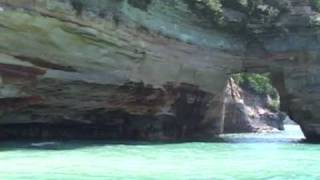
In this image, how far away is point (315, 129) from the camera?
2823 cm

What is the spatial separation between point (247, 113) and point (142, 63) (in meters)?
21.9

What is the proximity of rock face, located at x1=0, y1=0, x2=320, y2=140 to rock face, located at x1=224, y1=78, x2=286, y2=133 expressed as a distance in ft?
33.4

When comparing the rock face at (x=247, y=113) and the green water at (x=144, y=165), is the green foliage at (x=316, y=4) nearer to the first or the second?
the rock face at (x=247, y=113)

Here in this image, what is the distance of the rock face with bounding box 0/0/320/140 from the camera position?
21.5 meters

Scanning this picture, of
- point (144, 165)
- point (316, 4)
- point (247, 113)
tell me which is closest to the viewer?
point (144, 165)

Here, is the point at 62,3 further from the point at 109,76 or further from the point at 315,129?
the point at 315,129

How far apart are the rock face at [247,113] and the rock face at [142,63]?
10175 millimetres

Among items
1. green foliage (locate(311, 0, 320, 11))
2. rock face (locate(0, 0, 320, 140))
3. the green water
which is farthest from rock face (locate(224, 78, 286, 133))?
the green water

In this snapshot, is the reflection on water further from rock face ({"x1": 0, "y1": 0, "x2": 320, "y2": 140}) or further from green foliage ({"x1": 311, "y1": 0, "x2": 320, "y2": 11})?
green foliage ({"x1": 311, "y1": 0, "x2": 320, "y2": 11})

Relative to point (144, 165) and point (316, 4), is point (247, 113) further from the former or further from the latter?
point (144, 165)

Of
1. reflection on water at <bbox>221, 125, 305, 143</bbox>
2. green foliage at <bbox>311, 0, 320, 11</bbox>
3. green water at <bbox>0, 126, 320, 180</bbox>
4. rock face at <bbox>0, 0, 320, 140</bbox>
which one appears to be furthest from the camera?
reflection on water at <bbox>221, 125, 305, 143</bbox>

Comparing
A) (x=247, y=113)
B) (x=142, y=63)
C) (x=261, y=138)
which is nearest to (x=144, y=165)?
(x=142, y=63)

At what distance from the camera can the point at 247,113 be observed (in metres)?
45.7

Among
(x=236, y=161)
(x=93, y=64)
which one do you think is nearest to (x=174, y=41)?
(x=93, y=64)
